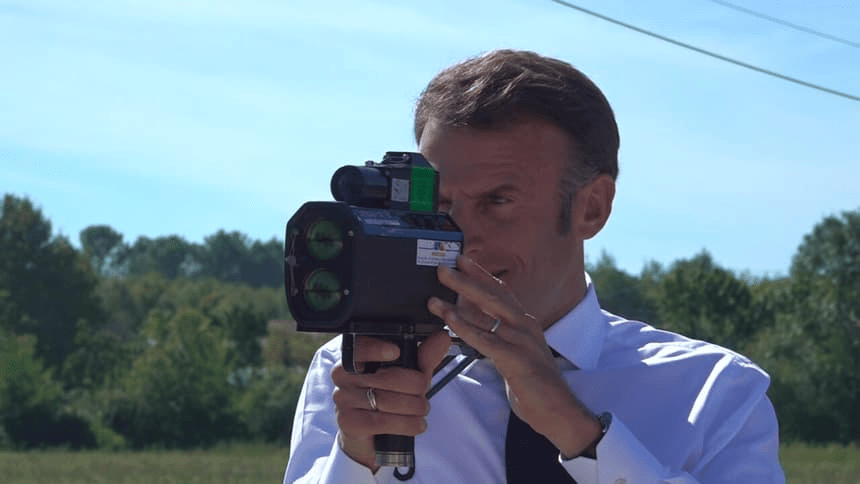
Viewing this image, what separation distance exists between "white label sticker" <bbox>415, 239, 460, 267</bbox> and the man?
0.17 metres

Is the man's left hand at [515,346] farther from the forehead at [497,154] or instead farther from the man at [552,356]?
the forehead at [497,154]

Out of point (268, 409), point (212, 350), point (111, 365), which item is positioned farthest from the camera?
point (111, 365)

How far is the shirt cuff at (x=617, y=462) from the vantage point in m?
2.93

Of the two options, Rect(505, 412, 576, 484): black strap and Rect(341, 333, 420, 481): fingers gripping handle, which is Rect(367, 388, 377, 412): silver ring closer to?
Rect(341, 333, 420, 481): fingers gripping handle

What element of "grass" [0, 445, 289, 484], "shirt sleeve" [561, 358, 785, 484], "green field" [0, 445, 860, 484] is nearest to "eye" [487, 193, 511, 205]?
"shirt sleeve" [561, 358, 785, 484]

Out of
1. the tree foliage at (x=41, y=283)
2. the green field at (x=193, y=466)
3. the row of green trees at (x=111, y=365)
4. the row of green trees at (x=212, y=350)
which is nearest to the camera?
the green field at (x=193, y=466)

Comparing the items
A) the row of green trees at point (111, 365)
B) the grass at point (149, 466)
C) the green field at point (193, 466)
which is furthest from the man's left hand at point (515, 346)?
the row of green trees at point (111, 365)

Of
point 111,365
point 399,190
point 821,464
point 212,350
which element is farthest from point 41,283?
point 399,190

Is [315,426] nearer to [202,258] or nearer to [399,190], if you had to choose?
[399,190]

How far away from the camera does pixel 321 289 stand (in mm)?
2863

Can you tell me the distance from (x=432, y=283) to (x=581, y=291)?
0.85 m

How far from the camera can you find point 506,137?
336 cm

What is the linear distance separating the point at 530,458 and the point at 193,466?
206 ft

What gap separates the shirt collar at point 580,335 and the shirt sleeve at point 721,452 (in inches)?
13.4
